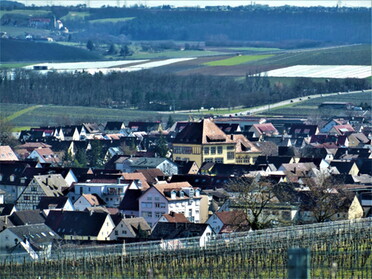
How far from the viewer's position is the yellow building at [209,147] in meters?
67.1

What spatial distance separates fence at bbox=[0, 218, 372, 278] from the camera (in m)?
30.9

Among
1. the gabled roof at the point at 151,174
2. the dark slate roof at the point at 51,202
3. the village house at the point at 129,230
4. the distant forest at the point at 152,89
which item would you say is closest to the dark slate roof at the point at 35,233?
the village house at the point at 129,230

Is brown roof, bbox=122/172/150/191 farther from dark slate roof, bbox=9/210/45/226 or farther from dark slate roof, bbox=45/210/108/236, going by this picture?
dark slate roof, bbox=45/210/108/236

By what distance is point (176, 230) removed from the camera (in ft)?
138

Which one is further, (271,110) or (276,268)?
(271,110)

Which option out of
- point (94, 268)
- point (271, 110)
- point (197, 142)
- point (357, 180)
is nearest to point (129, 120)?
point (271, 110)

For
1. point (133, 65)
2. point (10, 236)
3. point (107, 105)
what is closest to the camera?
point (10, 236)

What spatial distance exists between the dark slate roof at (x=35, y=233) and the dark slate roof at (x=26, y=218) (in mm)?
1985

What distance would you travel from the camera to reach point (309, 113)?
101938mm

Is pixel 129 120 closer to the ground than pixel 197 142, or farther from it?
closer to the ground

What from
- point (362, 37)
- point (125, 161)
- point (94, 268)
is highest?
point (94, 268)

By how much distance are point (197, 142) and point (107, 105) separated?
46.3m

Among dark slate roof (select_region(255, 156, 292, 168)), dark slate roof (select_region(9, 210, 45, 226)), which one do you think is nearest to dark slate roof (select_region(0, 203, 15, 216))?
dark slate roof (select_region(9, 210, 45, 226))

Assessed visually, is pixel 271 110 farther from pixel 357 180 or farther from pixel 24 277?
pixel 24 277
